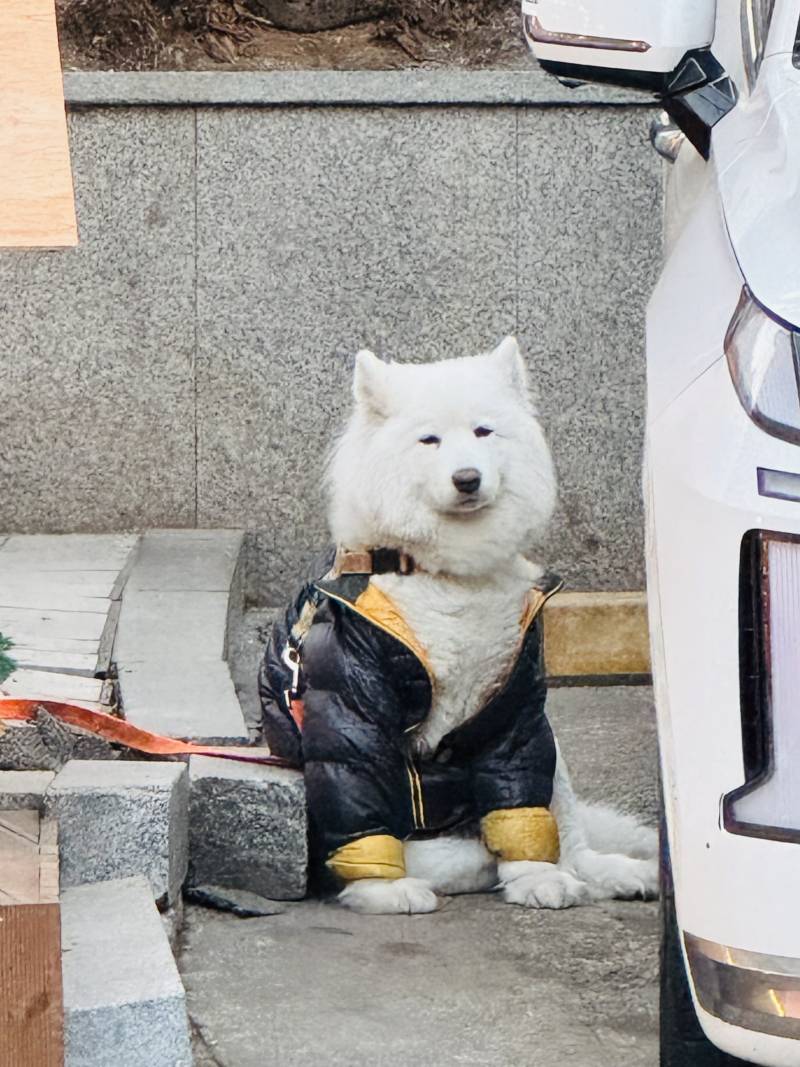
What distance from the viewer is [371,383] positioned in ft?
13.4

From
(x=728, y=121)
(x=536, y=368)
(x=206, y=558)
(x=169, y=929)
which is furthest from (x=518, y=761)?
(x=536, y=368)

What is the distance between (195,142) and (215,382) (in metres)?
0.93

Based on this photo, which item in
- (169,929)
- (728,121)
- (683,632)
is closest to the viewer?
(683,632)

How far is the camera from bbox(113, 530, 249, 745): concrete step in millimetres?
4598

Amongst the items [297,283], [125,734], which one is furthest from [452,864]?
[297,283]

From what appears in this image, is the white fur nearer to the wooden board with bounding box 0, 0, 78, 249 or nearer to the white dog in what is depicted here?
the white dog

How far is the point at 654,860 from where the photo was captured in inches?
164

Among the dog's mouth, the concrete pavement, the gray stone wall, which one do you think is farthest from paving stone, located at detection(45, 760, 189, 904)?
the gray stone wall

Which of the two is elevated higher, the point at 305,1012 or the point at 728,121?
the point at 728,121

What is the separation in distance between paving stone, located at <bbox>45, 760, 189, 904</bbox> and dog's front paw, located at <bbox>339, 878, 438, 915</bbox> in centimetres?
47

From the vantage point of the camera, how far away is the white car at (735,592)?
1.94 metres

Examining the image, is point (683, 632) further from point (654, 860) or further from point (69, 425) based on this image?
point (69, 425)

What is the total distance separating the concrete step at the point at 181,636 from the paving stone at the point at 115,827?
78 centimetres

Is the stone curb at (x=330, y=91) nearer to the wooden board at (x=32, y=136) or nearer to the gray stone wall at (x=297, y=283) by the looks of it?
the gray stone wall at (x=297, y=283)
